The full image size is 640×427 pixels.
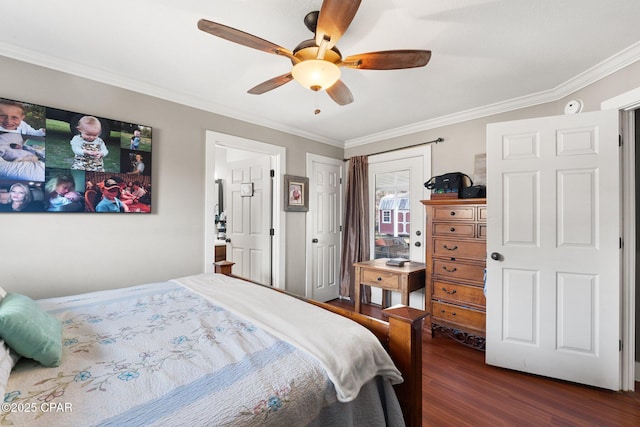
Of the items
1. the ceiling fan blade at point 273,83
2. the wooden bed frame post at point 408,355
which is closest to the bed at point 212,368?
the wooden bed frame post at point 408,355

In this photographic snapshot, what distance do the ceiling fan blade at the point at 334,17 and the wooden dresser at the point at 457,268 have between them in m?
1.95

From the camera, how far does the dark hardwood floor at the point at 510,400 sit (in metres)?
1.72

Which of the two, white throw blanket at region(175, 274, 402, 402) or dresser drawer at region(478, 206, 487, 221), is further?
dresser drawer at region(478, 206, 487, 221)

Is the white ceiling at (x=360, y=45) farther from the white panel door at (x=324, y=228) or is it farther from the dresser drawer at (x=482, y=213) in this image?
the white panel door at (x=324, y=228)

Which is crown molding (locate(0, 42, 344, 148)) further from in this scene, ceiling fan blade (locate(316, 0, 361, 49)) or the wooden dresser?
the wooden dresser

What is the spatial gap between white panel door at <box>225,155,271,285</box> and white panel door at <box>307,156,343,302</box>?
1.98 ft

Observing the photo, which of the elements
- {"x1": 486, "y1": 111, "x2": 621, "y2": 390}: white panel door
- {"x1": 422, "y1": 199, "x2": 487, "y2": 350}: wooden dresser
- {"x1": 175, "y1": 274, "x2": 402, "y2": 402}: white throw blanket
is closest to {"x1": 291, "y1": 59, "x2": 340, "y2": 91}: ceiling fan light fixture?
{"x1": 175, "y1": 274, "x2": 402, "y2": 402}: white throw blanket

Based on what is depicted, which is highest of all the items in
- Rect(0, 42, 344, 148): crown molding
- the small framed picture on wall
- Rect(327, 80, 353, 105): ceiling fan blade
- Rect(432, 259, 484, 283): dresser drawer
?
Rect(0, 42, 344, 148): crown molding

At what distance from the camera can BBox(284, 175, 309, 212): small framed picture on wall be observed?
3.53m

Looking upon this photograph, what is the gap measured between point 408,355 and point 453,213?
1.88 meters

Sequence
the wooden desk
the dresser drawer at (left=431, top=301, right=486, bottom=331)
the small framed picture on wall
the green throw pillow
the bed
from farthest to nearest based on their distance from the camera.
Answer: the small framed picture on wall, the wooden desk, the dresser drawer at (left=431, top=301, right=486, bottom=331), the green throw pillow, the bed

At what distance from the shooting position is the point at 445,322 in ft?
9.08

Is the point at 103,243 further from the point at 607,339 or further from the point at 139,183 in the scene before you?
the point at 607,339

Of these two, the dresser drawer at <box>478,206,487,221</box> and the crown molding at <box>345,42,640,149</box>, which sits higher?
the crown molding at <box>345,42,640,149</box>
